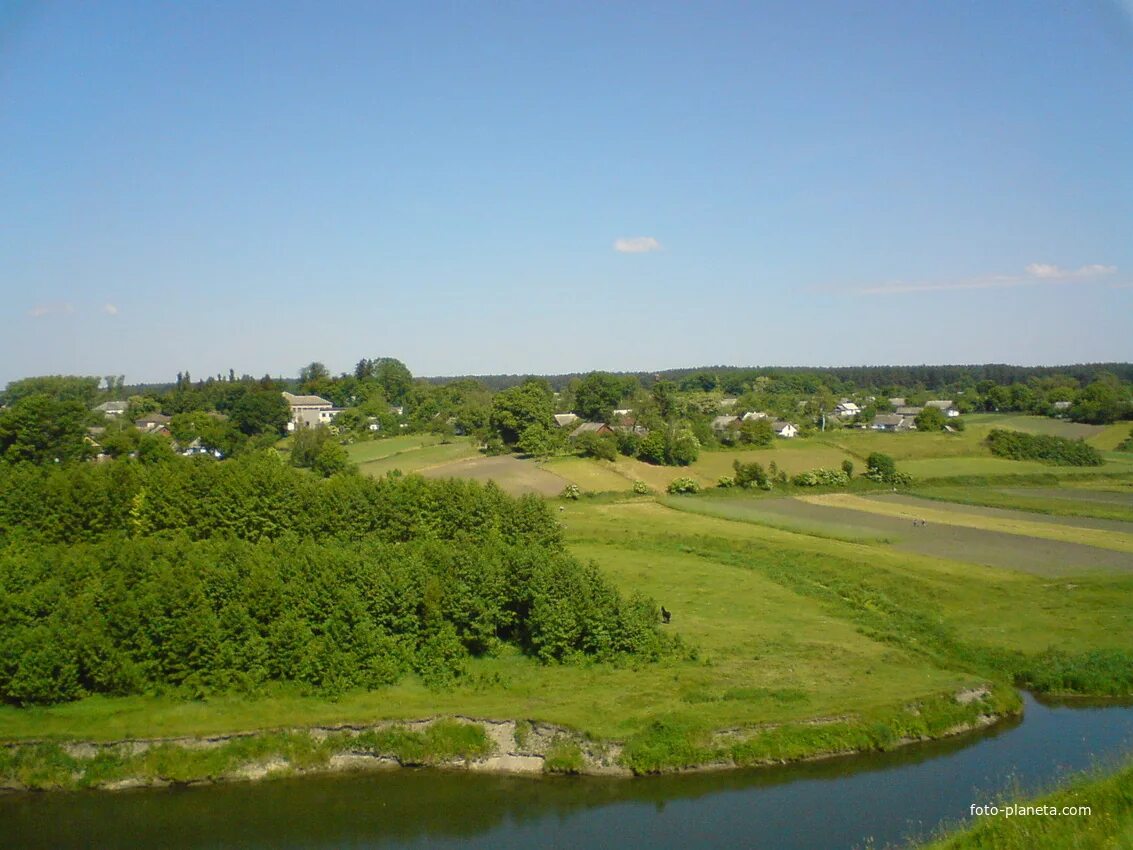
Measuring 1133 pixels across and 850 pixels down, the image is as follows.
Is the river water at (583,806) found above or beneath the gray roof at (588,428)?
beneath

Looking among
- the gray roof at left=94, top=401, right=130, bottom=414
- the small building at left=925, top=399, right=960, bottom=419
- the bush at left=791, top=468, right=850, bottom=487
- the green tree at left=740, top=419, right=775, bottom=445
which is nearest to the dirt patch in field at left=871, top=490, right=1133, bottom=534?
the bush at left=791, top=468, right=850, bottom=487

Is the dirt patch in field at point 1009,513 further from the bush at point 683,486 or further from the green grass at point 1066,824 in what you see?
the green grass at point 1066,824

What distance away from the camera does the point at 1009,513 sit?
2437 inches

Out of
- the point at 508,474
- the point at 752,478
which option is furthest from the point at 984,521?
the point at 508,474

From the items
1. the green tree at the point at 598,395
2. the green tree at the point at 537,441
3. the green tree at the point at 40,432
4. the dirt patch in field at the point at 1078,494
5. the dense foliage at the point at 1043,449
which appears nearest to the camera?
the dirt patch in field at the point at 1078,494

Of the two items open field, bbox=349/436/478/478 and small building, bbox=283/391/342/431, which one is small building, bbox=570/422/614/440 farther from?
small building, bbox=283/391/342/431

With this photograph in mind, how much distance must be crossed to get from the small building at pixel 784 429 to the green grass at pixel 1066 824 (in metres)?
96.9

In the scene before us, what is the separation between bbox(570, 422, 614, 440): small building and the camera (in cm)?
9079

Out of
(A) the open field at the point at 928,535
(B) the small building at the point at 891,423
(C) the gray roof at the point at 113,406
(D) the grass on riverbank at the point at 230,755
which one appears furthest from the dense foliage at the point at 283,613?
(C) the gray roof at the point at 113,406

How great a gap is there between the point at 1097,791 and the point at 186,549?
29.6 metres

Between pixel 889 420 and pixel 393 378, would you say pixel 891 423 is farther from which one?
pixel 393 378

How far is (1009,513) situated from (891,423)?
65.5m

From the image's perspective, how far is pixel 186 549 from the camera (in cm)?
3453

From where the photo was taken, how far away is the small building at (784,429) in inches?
4482
